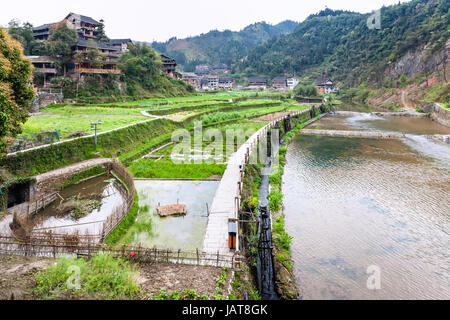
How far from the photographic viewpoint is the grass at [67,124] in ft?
87.2

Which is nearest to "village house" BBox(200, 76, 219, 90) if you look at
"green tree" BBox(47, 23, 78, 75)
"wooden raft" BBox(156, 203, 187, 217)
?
"green tree" BBox(47, 23, 78, 75)

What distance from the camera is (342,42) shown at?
142 m

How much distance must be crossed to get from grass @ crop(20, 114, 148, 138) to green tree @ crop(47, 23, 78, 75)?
54.5 ft

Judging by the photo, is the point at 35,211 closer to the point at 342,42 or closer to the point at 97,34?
the point at 97,34

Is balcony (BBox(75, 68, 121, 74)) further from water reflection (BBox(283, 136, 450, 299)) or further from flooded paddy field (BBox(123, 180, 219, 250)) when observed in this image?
water reflection (BBox(283, 136, 450, 299))

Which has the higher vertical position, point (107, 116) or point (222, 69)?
point (222, 69)

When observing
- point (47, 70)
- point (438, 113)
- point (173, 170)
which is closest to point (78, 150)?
point (173, 170)

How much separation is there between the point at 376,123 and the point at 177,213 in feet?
170

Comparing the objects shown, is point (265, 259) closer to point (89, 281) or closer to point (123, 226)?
point (123, 226)

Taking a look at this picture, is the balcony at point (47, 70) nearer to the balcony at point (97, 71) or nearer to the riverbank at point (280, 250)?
the balcony at point (97, 71)

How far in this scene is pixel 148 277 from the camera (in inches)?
413

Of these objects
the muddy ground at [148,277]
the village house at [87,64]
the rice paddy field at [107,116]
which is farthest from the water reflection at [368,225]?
the village house at [87,64]

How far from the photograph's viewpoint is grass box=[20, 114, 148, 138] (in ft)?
87.2

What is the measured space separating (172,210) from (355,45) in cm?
13492
